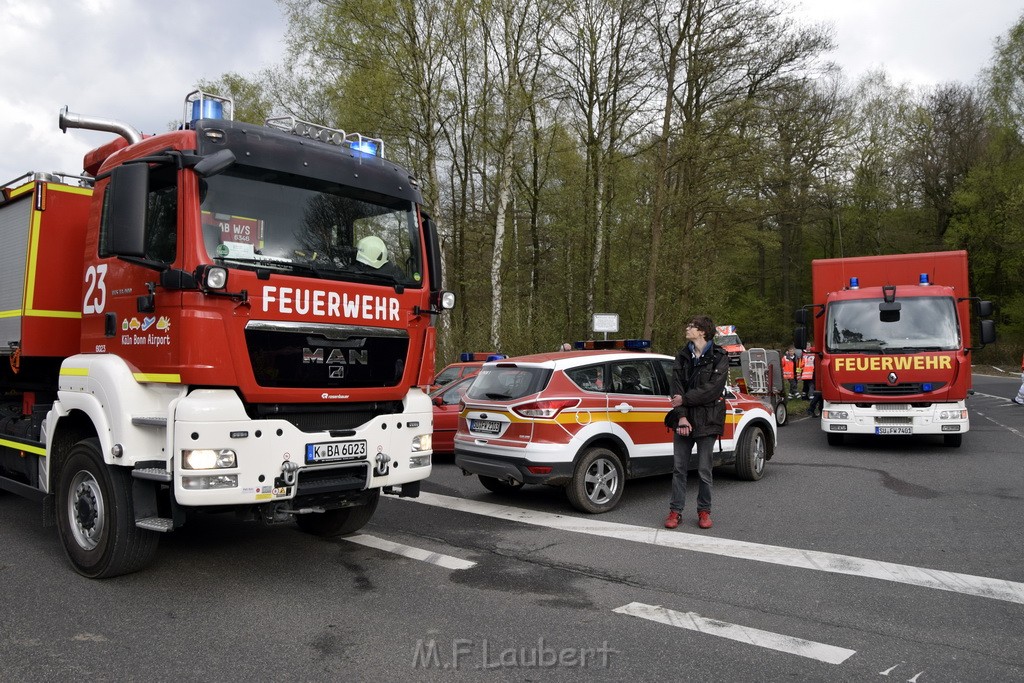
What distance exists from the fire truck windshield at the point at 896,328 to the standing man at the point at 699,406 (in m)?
6.44

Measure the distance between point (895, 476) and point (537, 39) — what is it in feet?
56.0

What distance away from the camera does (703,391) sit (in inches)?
271

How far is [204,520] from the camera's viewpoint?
24.6ft

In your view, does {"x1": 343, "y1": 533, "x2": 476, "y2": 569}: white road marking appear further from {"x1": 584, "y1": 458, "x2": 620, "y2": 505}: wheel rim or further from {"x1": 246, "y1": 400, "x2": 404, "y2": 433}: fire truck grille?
{"x1": 584, "y1": 458, "x2": 620, "y2": 505}: wheel rim

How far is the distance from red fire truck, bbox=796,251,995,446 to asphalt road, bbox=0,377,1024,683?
3.83 metres

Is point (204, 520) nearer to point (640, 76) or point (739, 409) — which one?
point (739, 409)

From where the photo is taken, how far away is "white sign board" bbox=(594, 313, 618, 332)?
1892 cm

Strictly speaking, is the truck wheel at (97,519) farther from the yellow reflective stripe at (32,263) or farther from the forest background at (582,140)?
the forest background at (582,140)

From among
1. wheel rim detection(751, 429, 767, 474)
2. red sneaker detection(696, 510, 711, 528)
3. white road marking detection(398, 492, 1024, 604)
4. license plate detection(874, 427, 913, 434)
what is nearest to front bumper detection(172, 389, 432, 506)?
white road marking detection(398, 492, 1024, 604)

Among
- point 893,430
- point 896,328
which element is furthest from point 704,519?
point 896,328

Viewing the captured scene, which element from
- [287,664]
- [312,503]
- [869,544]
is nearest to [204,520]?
[312,503]

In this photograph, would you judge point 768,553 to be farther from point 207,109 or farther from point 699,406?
point 207,109

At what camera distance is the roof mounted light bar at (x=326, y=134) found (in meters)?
5.73

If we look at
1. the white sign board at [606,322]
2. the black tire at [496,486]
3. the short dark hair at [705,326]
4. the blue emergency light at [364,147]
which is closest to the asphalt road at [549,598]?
the black tire at [496,486]
